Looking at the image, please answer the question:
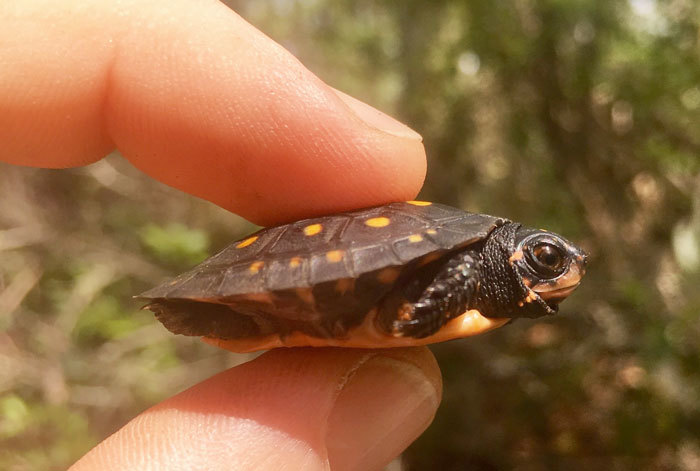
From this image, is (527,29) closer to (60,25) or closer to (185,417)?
(60,25)

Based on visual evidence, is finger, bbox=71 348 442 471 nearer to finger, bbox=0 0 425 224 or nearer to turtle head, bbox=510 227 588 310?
turtle head, bbox=510 227 588 310

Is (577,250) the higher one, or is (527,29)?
(527,29)

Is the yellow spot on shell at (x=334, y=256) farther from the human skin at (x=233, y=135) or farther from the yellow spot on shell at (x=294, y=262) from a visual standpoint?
the human skin at (x=233, y=135)

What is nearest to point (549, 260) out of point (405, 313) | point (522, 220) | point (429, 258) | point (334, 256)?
point (429, 258)

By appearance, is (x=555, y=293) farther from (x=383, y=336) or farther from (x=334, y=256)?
(x=334, y=256)

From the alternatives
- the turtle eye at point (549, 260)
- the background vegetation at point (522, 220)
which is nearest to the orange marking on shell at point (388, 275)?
the turtle eye at point (549, 260)

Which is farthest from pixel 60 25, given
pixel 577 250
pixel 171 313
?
pixel 577 250
